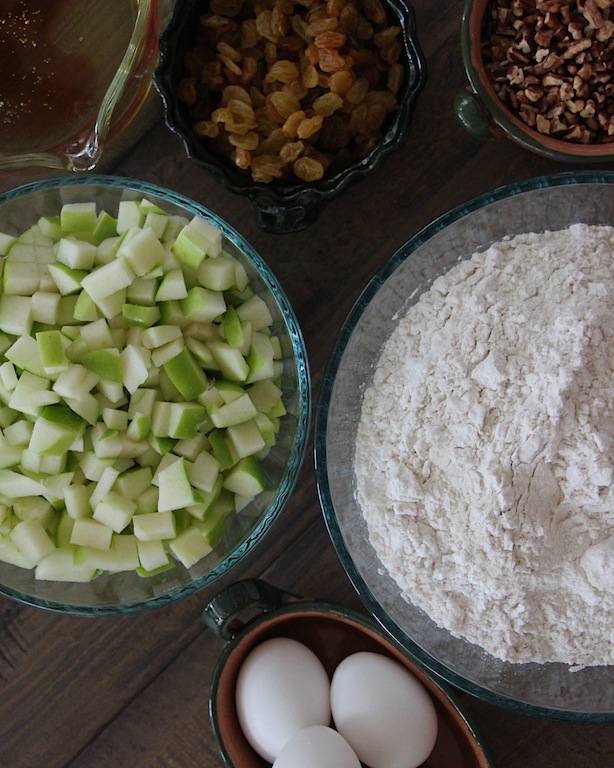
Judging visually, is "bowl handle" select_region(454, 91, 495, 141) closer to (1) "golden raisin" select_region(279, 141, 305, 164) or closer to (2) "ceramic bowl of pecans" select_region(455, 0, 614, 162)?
(2) "ceramic bowl of pecans" select_region(455, 0, 614, 162)

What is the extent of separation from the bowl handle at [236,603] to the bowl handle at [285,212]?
0.57 meters

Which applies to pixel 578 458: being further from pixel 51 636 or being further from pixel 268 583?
pixel 51 636

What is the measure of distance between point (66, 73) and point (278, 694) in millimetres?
1013

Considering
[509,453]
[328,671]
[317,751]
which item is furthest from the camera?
[328,671]

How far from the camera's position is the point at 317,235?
4.33 ft

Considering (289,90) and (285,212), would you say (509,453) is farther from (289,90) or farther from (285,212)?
(289,90)

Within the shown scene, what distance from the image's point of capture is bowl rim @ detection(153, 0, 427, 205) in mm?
1155

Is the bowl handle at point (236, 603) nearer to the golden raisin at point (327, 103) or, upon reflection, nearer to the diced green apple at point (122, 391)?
the diced green apple at point (122, 391)

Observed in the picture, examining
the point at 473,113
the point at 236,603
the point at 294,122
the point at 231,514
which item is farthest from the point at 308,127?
the point at 236,603

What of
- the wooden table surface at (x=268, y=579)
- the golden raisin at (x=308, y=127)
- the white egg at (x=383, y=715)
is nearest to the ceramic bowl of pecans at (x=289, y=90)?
the golden raisin at (x=308, y=127)

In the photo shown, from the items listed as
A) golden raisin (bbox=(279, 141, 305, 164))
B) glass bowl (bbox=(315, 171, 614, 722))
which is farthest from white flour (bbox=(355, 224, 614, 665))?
golden raisin (bbox=(279, 141, 305, 164))

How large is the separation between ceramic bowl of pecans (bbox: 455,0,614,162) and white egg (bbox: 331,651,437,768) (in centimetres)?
83

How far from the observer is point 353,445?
1.24m

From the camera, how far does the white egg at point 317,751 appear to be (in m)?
Result: 1.16
